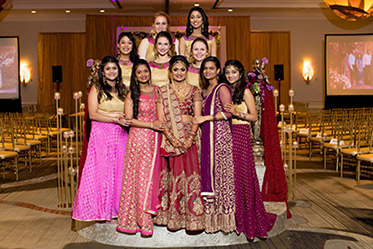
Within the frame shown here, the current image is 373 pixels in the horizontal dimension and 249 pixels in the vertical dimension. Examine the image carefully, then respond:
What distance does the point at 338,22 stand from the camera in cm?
1559

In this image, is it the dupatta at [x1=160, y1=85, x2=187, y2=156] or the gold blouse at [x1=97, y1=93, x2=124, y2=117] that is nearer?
the dupatta at [x1=160, y1=85, x2=187, y2=156]

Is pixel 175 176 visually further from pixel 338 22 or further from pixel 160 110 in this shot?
pixel 338 22

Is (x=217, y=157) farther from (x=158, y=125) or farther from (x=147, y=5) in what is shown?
(x=147, y=5)

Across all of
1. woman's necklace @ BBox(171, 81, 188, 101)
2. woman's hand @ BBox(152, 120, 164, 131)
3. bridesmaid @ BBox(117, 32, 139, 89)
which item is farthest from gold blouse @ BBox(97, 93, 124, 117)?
woman's necklace @ BBox(171, 81, 188, 101)

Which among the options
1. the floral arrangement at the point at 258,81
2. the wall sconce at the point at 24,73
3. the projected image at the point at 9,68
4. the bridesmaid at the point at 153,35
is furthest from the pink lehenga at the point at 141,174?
the wall sconce at the point at 24,73

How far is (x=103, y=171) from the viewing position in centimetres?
448

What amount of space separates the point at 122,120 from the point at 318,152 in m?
7.15

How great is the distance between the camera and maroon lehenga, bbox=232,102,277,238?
14.0 feet

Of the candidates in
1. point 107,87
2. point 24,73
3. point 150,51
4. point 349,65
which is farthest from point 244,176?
point 24,73

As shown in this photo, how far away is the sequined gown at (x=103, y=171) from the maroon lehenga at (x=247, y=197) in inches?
41.6

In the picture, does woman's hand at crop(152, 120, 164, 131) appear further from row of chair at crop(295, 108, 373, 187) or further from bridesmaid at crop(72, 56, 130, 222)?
row of chair at crop(295, 108, 373, 187)

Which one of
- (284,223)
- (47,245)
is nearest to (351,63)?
(284,223)

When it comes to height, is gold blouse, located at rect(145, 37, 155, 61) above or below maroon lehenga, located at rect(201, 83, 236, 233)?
above

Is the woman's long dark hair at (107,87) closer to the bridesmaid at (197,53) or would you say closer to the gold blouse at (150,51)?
the bridesmaid at (197,53)
